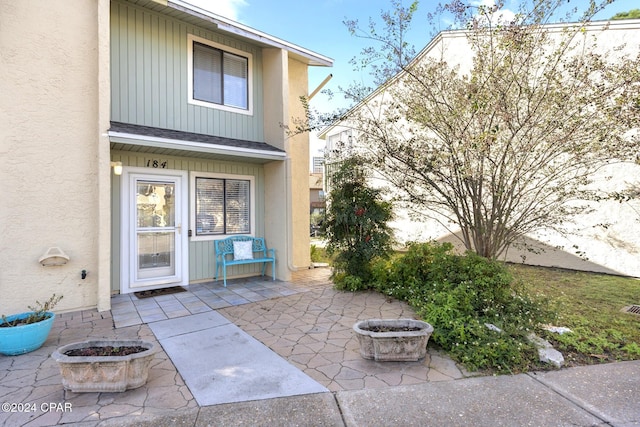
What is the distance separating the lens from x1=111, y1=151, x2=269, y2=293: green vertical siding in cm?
576

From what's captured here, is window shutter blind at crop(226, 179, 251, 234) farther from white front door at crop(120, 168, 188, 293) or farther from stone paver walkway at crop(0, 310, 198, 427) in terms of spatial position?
stone paver walkway at crop(0, 310, 198, 427)

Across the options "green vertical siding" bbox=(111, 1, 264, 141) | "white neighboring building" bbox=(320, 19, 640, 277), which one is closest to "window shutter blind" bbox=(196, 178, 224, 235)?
"green vertical siding" bbox=(111, 1, 264, 141)

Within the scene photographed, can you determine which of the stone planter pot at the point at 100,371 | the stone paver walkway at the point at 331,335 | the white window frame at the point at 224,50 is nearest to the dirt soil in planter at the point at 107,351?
the stone planter pot at the point at 100,371

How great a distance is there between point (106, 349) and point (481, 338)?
12.7ft

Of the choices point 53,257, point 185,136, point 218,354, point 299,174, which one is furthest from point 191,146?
point 218,354

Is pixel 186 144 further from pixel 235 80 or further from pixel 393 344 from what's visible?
pixel 393 344

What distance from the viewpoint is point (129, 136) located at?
508 cm

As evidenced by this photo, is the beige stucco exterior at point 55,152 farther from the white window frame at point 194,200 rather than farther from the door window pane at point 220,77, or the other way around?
the door window pane at point 220,77

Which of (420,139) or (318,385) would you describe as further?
(420,139)

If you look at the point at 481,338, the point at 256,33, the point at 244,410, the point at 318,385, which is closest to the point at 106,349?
the point at 244,410

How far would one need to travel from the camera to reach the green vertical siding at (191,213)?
5.76 metres

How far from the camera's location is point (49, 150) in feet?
15.5

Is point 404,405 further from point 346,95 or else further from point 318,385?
point 346,95

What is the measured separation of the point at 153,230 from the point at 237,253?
1728 millimetres
